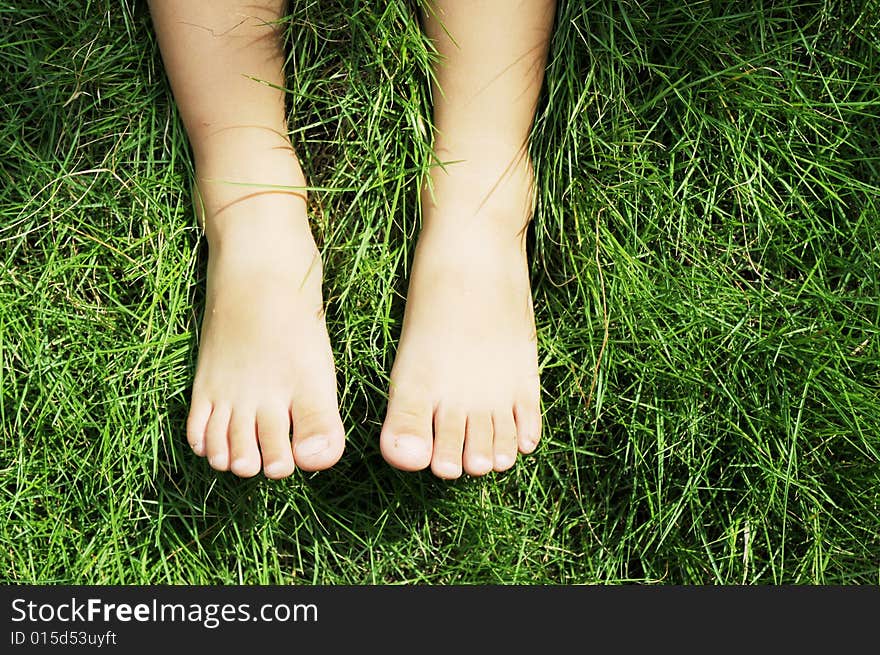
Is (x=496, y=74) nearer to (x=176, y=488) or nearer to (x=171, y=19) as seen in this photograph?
(x=171, y=19)

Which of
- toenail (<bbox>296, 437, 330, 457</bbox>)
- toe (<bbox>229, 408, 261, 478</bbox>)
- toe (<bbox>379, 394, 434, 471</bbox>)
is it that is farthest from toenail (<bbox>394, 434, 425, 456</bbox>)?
toe (<bbox>229, 408, 261, 478</bbox>)

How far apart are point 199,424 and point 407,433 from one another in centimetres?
31

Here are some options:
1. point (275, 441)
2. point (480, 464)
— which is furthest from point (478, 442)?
point (275, 441)

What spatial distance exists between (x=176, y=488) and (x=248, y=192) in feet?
1.54

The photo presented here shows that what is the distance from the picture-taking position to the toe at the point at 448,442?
1.26 metres

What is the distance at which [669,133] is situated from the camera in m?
1.32

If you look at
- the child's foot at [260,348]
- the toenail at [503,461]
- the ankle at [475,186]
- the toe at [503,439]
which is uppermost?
the ankle at [475,186]

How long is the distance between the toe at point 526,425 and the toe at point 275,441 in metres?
0.35

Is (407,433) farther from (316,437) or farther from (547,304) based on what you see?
(547,304)

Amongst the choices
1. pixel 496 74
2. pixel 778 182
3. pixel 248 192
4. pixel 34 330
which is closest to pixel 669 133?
pixel 778 182

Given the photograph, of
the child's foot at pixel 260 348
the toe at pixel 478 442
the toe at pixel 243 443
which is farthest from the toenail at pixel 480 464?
the toe at pixel 243 443

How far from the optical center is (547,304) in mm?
1346

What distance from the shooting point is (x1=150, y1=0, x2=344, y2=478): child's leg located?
1237 mm

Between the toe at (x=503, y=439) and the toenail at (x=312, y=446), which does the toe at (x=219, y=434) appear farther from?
the toe at (x=503, y=439)
